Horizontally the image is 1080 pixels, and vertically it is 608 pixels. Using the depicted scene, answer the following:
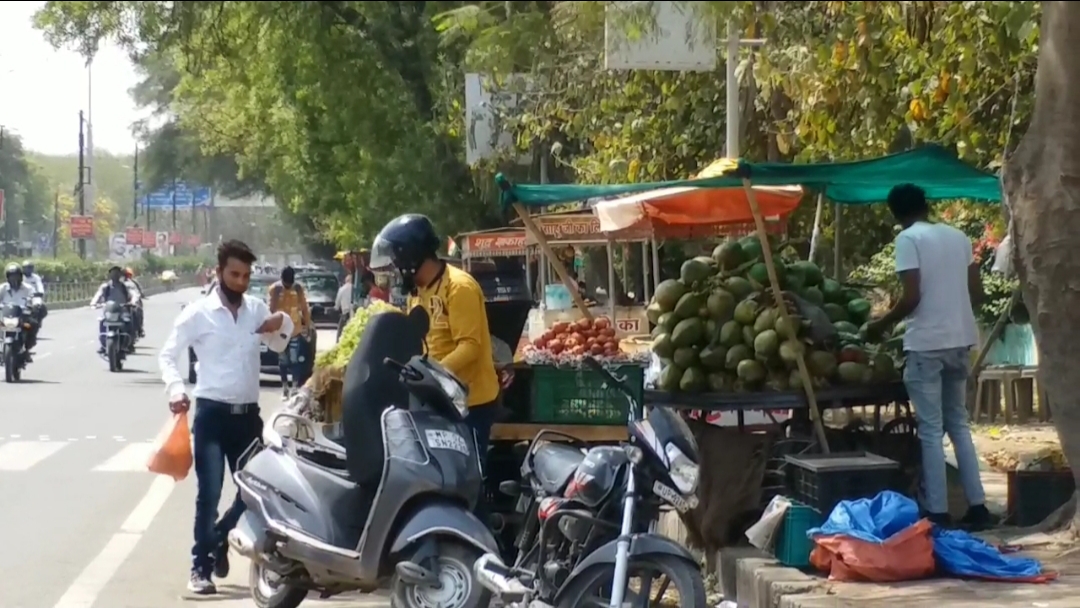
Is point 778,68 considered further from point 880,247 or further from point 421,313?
point 880,247

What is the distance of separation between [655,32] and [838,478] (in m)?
2.79

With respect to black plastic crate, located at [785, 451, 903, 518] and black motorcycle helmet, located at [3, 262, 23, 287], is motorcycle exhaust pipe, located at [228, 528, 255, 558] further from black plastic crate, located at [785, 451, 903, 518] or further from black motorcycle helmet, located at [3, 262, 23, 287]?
black motorcycle helmet, located at [3, 262, 23, 287]

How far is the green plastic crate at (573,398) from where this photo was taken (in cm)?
871

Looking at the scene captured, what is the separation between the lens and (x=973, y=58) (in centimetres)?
868

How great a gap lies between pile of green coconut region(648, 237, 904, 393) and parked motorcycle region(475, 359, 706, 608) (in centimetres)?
184

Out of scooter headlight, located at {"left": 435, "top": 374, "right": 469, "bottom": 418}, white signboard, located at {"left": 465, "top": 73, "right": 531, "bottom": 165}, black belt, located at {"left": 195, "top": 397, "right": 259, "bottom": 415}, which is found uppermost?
white signboard, located at {"left": 465, "top": 73, "right": 531, "bottom": 165}

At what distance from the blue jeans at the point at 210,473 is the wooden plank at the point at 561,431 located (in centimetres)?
138

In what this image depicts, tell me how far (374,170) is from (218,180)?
44.8 m

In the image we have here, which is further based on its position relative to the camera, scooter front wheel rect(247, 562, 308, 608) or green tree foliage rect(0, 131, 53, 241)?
green tree foliage rect(0, 131, 53, 241)

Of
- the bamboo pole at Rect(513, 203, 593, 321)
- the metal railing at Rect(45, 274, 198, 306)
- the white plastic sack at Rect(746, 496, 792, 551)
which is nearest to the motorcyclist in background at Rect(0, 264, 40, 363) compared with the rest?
the bamboo pole at Rect(513, 203, 593, 321)

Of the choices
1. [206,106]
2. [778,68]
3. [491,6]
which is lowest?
[491,6]

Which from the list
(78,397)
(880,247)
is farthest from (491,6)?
(78,397)

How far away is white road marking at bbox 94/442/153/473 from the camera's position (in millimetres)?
13578

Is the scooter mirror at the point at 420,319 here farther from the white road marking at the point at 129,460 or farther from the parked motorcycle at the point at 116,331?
the parked motorcycle at the point at 116,331
